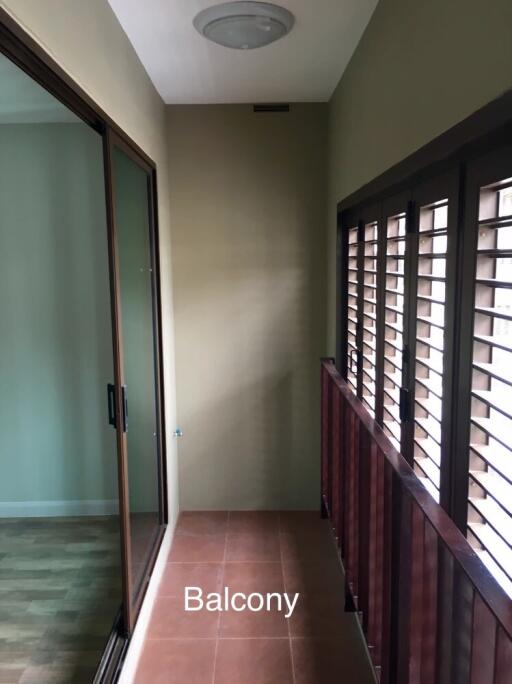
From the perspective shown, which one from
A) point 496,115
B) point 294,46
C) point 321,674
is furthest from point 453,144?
point 321,674

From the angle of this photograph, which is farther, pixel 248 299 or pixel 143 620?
pixel 248 299

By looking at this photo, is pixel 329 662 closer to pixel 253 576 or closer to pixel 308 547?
pixel 253 576

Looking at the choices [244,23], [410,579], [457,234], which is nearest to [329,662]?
[410,579]

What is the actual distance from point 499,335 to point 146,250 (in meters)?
Result: 2.03

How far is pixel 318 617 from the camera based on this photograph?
8.35 feet

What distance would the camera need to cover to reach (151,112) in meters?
2.83

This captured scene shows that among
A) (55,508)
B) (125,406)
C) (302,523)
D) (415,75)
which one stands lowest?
(302,523)

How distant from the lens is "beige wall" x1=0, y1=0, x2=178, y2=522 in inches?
54.2

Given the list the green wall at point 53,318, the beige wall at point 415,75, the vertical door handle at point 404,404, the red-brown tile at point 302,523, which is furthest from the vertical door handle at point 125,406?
the red-brown tile at point 302,523

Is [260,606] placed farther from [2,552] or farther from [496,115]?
[496,115]

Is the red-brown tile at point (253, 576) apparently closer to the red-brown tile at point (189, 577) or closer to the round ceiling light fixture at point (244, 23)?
the red-brown tile at point (189, 577)

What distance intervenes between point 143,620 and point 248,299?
1912 mm

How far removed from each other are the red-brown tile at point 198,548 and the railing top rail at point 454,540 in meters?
1.74

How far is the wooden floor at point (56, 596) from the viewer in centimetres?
223
